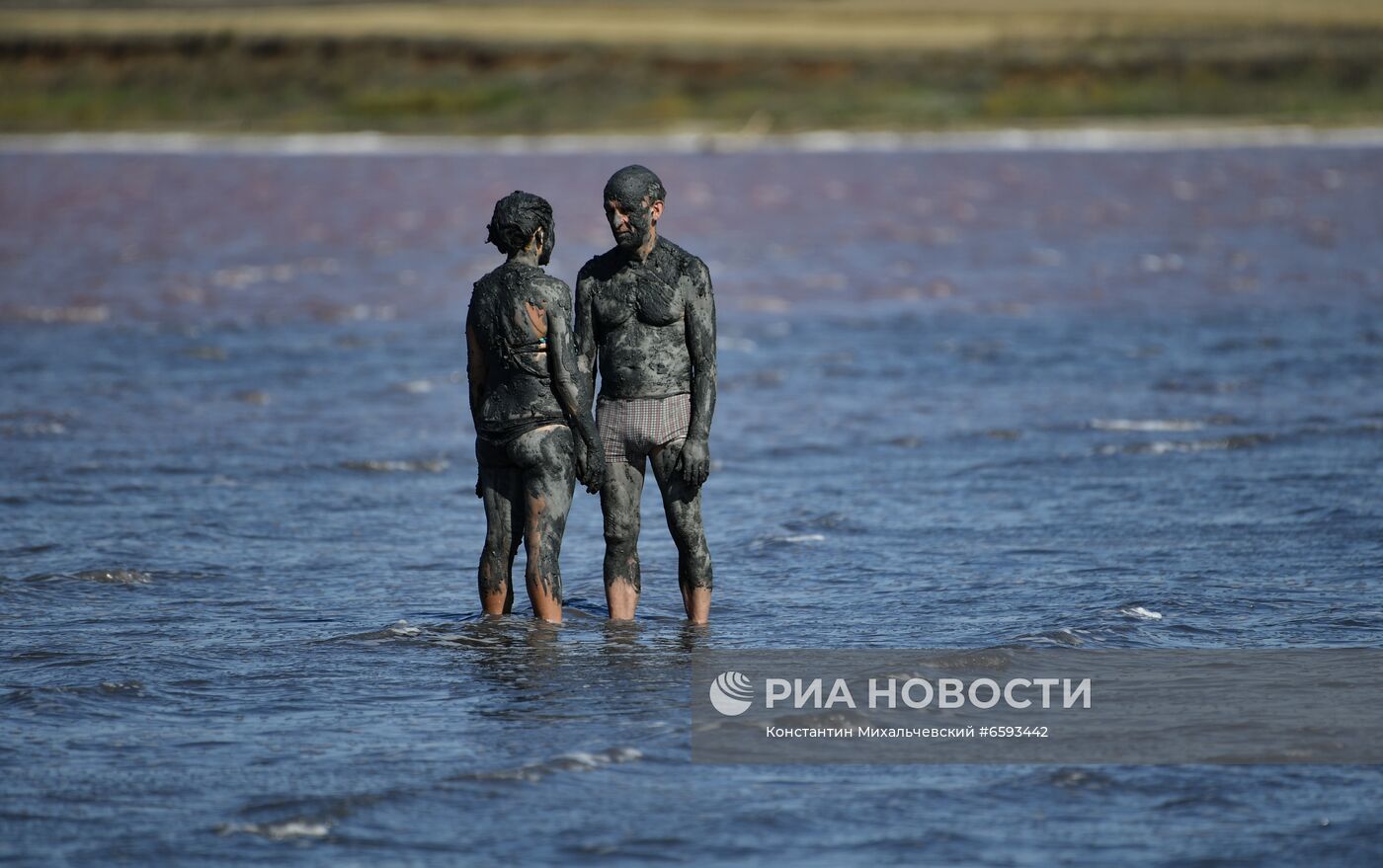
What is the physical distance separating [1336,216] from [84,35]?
97876 mm

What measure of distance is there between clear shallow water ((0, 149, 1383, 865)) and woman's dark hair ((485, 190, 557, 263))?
5.97 feet

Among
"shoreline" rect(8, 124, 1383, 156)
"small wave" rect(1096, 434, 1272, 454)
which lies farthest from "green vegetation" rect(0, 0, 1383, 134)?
"small wave" rect(1096, 434, 1272, 454)

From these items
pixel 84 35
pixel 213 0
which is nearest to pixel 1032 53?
pixel 84 35

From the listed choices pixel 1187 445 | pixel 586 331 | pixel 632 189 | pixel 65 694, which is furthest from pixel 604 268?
pixel 1187 445

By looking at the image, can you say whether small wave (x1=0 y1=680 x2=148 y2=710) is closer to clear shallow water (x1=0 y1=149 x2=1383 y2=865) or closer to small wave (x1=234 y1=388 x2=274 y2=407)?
clear shallow water (x1=0 y1=149 x2=1383 y2=865)

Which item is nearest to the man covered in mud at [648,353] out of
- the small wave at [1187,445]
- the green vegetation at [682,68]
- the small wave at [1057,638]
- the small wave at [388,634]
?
the small wave at [388,634]

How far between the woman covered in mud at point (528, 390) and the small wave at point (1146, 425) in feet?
25.9

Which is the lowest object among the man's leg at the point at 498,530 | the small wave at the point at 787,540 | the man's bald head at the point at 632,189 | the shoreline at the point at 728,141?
the small wave at the point at 787,540

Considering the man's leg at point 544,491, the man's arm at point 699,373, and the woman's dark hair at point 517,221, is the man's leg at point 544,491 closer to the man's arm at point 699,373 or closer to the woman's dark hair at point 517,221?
the man's arm at point 699,373

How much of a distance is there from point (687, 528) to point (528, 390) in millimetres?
978

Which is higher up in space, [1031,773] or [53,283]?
[53,283]

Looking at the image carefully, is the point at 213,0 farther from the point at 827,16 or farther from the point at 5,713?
the point at 5,713

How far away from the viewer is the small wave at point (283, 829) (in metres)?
6.46

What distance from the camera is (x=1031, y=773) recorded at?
7.03 metres
